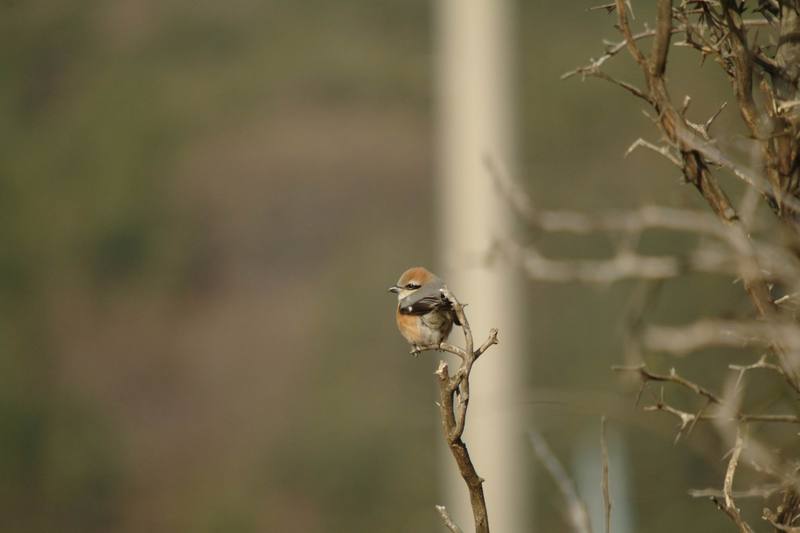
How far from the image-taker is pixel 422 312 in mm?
1975

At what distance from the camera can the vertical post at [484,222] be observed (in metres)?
5.22

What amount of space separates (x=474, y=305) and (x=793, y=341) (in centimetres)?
450

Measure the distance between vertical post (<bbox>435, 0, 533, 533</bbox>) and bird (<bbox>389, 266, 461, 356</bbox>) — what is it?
123 inches

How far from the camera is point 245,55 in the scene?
6238 millimetres

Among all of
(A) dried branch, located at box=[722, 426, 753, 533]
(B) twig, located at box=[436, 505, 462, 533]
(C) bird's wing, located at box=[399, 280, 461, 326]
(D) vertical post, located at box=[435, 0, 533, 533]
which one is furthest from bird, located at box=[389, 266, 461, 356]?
(D) vertical post, located at box=[435, 0, 533, 533]

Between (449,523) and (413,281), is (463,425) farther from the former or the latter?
(413,281)

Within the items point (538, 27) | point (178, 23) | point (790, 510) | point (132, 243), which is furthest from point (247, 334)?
point (790, 510)

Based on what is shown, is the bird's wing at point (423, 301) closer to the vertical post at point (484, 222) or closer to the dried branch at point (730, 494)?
the dried branch at point (730, 494)

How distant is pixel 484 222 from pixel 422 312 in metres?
3.21

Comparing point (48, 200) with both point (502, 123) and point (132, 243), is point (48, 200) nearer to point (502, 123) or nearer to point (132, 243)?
point (132, 243)

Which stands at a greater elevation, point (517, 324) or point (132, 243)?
point (132, 243)

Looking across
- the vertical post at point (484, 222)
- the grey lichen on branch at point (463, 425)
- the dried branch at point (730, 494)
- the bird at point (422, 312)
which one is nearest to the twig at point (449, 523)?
the grey lichen on branch at point (463, 425)

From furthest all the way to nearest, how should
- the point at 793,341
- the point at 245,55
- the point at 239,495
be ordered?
the point at 245,55 → the point at 239,495 → the point at 793,341

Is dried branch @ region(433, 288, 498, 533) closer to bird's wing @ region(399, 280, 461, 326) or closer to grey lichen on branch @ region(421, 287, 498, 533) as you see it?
grey lichen on branch @ region(421, 287, 498, 533)
